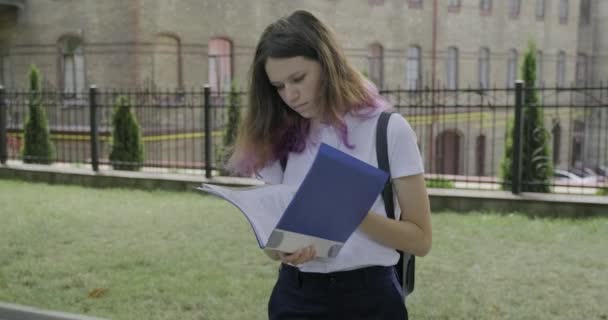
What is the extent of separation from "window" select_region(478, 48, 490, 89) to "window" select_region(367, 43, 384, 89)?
601 centimetres

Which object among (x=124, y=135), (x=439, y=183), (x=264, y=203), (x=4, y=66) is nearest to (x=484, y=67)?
(x=4, y=66)

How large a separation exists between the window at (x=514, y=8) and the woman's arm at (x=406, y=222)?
32.9 metres

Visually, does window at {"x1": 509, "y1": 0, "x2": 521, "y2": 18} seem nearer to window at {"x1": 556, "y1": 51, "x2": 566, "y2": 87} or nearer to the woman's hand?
window at {"x1": 556, "y1": 51, "x2": 566, "y2": 87}

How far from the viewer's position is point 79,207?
945 cm

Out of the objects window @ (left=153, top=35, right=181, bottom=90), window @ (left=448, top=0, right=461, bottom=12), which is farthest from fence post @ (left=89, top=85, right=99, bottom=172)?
window @ (left=448, top=0, right=461, bottom=12)

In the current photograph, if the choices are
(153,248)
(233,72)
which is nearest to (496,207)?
(153,248)

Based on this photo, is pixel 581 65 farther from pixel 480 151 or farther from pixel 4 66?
pixel 4 66

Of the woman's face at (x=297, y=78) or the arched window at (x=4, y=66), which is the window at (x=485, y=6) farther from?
the woman's face at (x=297, y=78)

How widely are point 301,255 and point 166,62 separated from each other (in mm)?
19504

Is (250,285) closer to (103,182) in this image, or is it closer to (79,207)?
(79,207)

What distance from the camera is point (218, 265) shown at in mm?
6352

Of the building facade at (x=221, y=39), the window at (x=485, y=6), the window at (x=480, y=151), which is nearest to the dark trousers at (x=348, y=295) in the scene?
the window at (x=480, y=151)

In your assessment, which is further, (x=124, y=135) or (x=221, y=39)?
(x=221, y=39)

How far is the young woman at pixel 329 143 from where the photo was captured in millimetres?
2082
